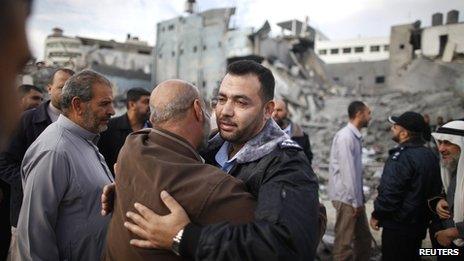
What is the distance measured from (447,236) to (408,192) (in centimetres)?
76

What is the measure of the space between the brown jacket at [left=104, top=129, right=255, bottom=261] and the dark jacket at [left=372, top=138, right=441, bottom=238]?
348 centimetres

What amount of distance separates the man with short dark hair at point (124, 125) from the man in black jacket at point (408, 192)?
138 inches

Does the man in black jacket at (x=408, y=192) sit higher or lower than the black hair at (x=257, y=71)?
lower

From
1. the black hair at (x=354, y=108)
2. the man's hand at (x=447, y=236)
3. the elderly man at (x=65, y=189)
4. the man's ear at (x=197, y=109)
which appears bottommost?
the man's hand at (x=447, y=236)

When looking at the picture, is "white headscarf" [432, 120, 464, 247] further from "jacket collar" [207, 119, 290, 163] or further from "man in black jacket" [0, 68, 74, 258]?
"man in black jacket" [0, 68, 74, 258]

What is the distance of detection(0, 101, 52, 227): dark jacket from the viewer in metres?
3.38

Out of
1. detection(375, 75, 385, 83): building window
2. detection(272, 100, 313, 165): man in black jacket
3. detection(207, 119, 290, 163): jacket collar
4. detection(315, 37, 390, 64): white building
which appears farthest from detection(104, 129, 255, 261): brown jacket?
detection(315, 37, 390, 64): white building


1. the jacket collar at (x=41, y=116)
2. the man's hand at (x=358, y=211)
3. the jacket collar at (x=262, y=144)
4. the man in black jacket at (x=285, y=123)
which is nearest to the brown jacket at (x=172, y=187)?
the jacket collar at (x=262, y=144)

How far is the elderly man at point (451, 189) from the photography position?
3.56 metres

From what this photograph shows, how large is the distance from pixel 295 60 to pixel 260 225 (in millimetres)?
39670

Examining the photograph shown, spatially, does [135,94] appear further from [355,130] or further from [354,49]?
[354,49]

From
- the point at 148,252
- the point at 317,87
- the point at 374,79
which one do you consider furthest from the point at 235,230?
the point at 374,79

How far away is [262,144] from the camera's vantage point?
6.49ft

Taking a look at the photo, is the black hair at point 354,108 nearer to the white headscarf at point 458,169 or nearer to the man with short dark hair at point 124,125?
the white headscarf at point 458,169
